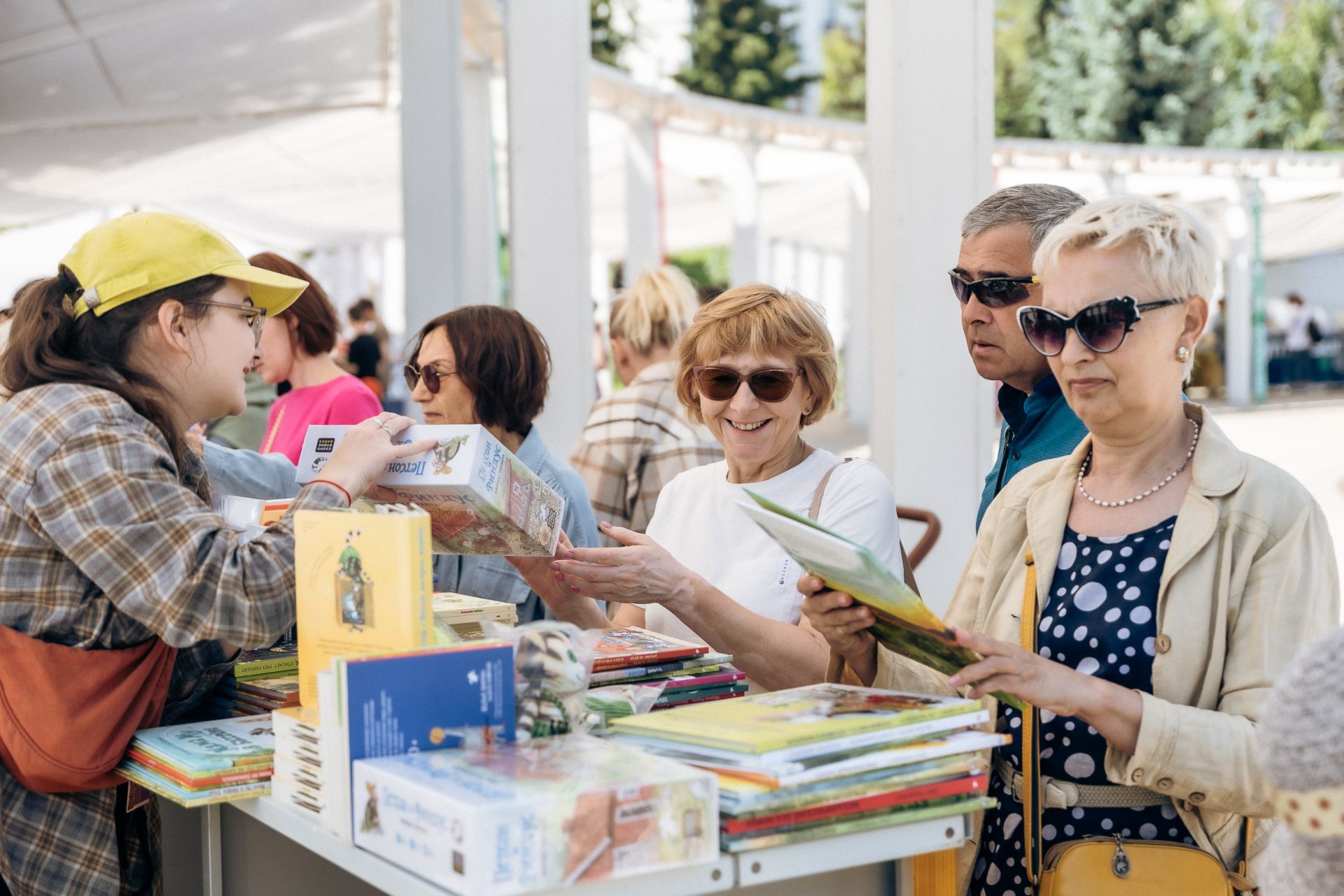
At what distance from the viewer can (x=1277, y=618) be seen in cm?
189

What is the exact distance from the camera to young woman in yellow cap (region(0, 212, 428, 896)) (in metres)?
2.03

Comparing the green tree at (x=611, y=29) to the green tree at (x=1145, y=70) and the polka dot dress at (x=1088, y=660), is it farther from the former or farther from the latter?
the polka dot dress at (x=1088, y=660)

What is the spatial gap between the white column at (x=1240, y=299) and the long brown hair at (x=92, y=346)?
22697 mm

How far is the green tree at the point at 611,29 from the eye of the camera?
33.0 m

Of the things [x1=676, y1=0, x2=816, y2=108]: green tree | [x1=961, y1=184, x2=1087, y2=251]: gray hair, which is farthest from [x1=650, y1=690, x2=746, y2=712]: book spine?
[x1=676, y1=0, x2=816, y2=108]: green tree

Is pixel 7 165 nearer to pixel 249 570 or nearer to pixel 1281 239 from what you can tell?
pixel 249 570

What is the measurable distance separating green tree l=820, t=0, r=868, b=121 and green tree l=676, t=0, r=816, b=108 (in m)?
3.03

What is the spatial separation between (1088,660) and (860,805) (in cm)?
52

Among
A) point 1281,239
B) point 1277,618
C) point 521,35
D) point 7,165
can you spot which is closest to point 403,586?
point 1277,618

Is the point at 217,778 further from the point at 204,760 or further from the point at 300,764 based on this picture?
the point at 300,764

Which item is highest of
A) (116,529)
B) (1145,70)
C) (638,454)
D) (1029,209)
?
(1145,70)

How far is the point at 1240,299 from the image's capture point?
2317 cm

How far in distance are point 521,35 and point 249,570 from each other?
16.1 feet

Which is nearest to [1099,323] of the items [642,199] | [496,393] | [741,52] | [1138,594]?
[1138,594]
